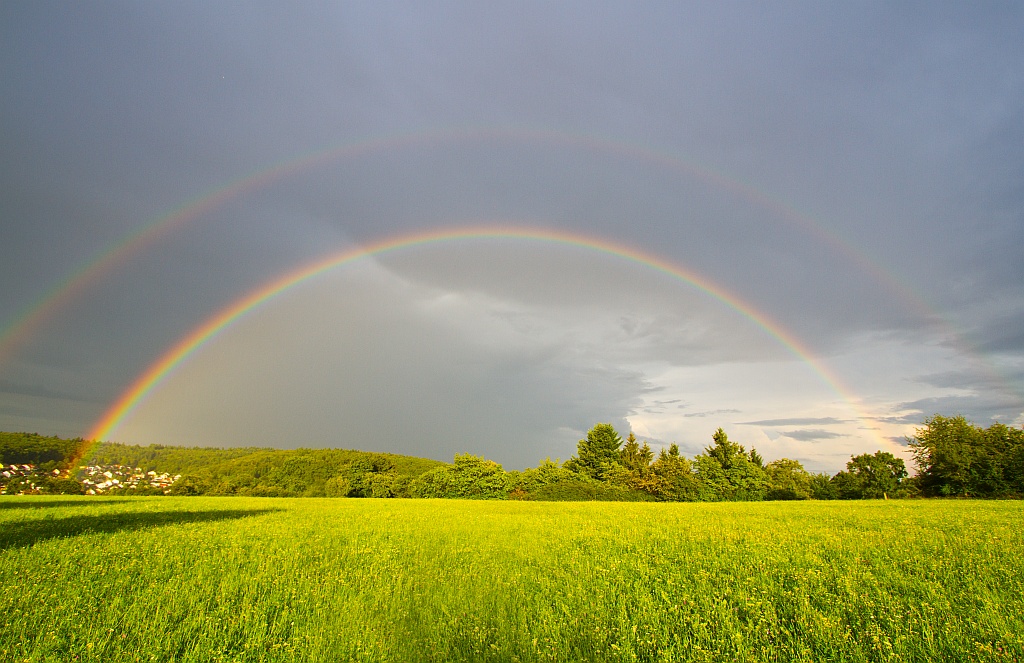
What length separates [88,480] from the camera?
75812mm

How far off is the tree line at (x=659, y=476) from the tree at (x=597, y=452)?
0.53 feet

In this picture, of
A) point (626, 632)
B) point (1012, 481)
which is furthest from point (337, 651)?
point (1012, 481)

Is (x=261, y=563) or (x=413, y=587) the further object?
(x=261, y=563)

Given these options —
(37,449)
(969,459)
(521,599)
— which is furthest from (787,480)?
(37,449)

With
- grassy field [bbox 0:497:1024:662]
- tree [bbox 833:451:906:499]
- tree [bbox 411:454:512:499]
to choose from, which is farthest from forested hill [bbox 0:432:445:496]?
grassy field [bbox 0:497:1024:662]

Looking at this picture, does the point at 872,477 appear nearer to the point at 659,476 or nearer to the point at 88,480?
the point at 659,476

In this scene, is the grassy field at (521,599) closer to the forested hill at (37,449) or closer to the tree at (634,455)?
the tree at (634,455)

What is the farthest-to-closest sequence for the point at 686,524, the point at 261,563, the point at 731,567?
the point at 686,524
the point at 261,563
the point at 731,567

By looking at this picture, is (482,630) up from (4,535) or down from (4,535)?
up

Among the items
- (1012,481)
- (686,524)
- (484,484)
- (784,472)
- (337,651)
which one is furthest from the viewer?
(784,472)

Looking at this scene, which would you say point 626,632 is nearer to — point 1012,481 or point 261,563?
point 261,563

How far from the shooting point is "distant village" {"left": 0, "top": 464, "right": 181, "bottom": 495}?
201ft

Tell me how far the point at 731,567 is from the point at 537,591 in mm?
4029

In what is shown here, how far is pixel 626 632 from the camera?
5734mm
